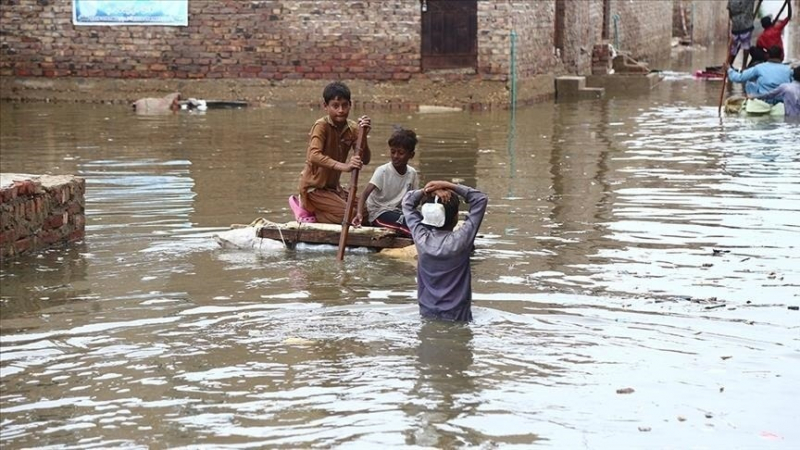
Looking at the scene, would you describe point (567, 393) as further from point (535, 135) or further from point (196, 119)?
point (196, 119)


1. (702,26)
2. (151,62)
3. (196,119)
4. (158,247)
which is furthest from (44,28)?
(702,26)

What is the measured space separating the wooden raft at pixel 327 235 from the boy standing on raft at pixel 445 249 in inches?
79.4

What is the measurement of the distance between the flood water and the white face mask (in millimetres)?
583

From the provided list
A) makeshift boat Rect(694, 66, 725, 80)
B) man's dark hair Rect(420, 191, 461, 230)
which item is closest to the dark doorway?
makeshift boat Rect(694, 66, 725, 80)

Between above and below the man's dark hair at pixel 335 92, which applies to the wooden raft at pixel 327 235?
below

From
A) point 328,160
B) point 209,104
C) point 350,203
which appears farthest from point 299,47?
point 350,203

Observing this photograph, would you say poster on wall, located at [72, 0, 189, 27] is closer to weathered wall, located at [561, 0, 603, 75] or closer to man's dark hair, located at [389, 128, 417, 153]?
weathered wall, located at [561, 0, 603, 75]

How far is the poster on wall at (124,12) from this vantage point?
75.3ft

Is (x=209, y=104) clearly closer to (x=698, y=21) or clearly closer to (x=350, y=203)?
(x=350, y=203)

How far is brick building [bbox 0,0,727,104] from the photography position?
71.4ft

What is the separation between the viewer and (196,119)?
67.5ft

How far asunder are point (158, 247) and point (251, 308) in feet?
7.23

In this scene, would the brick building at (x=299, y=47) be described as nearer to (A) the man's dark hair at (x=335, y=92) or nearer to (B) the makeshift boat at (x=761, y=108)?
(B) the makeshift boat at (x=761, y=108)

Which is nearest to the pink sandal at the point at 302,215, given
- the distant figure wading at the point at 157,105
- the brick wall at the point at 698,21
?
the distant figure wading at the point at 157,105
